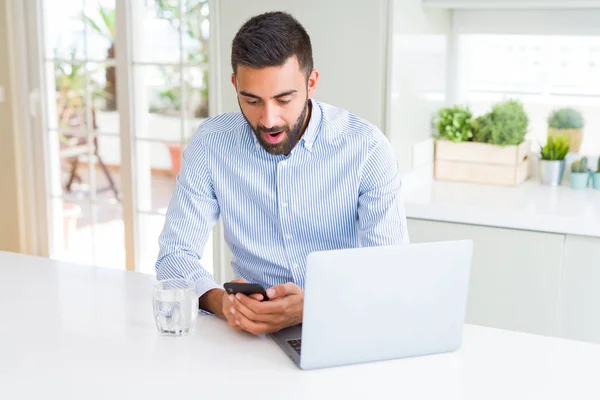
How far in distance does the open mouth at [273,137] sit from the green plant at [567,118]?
1.86m

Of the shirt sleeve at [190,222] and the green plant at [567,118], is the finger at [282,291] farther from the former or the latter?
the green plant at [567,118]

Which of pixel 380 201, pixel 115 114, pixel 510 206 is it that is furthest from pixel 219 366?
pixel 115 114

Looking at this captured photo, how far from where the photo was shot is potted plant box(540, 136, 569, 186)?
3.41m

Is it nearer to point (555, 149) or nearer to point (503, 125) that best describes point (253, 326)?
point (503, 125)

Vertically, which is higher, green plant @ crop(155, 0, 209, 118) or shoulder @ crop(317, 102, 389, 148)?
green plant @ crop(155, 0, 209, 118)

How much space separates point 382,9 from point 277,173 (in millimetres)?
1203

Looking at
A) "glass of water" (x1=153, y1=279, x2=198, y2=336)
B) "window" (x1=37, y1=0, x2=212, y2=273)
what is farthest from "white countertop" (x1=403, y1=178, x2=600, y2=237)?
"glass of water" (x1=153, y1=279, x2=198, y2=336)

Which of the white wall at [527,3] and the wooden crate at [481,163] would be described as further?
the wooden crate at [481,163]

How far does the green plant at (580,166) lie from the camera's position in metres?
3.36

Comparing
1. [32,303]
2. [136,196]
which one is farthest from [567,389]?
[136,196]

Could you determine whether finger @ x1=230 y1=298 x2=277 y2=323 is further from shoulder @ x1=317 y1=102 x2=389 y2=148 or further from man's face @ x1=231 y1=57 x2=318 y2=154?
shoulder @ x1=317 y1=102 x2=389 y2=148

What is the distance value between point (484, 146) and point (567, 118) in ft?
1.31

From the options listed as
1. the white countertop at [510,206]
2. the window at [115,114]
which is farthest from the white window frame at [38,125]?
the white countertop at [510,206]

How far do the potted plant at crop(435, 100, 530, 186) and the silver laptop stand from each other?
5.93 feet
